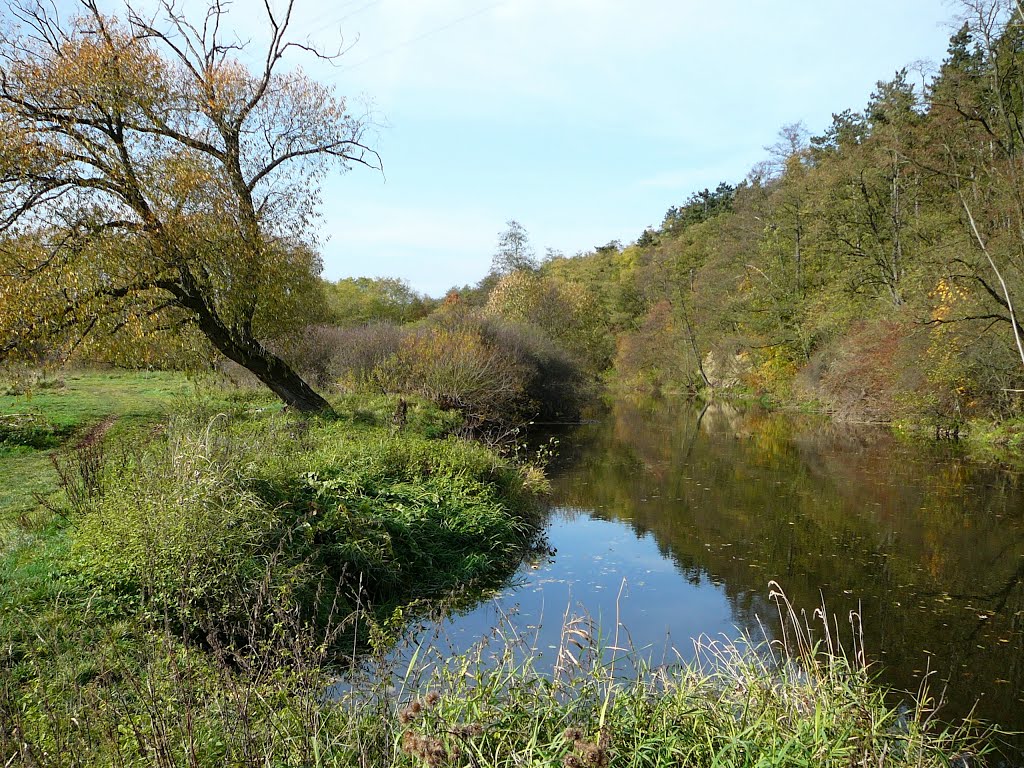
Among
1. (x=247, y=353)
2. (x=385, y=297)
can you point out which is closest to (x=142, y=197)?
(x=247, y=353)

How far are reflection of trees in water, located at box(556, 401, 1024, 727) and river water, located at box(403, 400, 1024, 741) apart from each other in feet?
0.10

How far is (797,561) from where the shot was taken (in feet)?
32.8

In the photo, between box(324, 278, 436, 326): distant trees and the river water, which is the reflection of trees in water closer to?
the river water

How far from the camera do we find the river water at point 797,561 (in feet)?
23.4

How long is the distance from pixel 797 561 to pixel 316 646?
6.87m

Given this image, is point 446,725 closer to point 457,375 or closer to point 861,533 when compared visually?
point 861,533

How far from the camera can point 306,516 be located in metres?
8.00

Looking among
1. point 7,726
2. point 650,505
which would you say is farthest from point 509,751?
point 650,505

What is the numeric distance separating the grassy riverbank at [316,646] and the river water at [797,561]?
2.08ft

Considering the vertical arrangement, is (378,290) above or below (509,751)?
above

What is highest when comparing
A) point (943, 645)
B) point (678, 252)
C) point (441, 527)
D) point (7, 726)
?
point (678, 252)

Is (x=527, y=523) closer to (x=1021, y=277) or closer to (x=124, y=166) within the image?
(x=124, y=166)

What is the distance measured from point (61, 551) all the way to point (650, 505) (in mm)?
10020

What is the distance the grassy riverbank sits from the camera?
378cm
